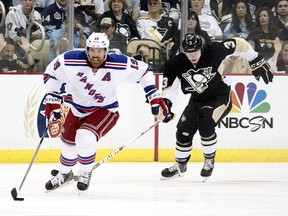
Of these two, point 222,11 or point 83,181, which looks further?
point 222,11

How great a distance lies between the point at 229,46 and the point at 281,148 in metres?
2.08

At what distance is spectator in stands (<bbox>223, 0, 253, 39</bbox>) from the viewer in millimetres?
10375

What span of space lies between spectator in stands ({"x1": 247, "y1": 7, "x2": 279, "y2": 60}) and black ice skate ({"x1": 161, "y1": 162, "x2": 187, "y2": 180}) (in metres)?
2.35

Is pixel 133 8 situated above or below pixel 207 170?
above

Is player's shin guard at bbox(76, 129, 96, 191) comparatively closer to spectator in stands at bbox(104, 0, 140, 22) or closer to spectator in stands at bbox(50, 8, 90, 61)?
spectator in stands at bbox(50, 8, 90, 61)

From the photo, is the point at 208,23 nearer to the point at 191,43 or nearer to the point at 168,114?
the point at 191,43

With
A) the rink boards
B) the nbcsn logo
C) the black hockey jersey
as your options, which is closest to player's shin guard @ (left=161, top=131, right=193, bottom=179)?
the black hockey jersey

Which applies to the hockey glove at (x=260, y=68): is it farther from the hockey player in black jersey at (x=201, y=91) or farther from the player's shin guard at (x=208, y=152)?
the player's shin guard at (x=208, y=152)

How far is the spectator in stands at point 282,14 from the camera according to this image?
1046 cm

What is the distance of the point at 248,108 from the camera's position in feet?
33.2

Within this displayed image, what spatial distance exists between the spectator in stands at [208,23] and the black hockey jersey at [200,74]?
198 cm

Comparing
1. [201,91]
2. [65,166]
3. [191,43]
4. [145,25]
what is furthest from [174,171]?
[145,25]

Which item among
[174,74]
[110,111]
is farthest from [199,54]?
[110,111]

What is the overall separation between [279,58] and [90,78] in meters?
3.79
